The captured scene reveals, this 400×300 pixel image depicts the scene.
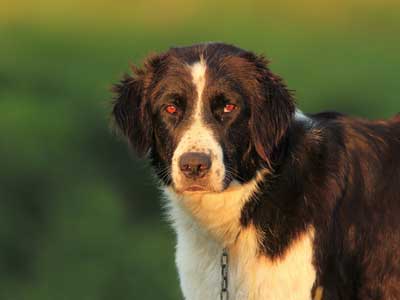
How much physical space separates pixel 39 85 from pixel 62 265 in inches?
160

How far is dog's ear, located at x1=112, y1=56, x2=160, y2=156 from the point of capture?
23.7 feet

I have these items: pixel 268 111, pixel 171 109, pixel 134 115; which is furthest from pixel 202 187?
pixel 134 115

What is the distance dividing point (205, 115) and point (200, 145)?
0.23 meters

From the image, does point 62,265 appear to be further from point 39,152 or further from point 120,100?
point 120,100

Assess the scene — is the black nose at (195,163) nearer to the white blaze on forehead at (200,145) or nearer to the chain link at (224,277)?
the white blaze on forehead at (200,145)

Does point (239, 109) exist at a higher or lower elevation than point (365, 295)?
higher

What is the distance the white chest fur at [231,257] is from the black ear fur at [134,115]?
347 mm

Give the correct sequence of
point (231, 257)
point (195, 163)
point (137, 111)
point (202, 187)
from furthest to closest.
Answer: point (137, 111), point (231, 257), point (202, 187), point (195, 163)

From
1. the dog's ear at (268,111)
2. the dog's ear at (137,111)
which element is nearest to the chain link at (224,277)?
the dog's ear at (268,111)

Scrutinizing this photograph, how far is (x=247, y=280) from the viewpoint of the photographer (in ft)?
23.0

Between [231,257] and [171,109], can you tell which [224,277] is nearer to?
[231,257]

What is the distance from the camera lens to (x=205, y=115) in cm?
A: 686

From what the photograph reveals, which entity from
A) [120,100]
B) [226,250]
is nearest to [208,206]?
[226,250]

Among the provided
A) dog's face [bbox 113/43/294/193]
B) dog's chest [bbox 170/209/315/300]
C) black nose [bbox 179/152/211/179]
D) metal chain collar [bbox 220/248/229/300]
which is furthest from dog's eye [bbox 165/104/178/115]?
metal chain collar [bbox 220/248/229/300]
